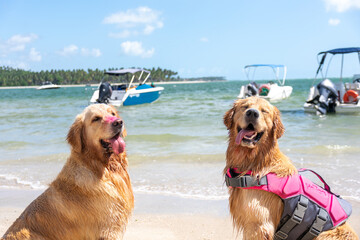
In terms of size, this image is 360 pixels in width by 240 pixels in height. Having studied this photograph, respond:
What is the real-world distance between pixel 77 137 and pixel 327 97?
16276 millimetres

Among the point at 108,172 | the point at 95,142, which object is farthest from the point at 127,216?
the point at 95,142

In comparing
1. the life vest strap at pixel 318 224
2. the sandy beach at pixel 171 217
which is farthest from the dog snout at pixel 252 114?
the sandy beach at pixel 171 217

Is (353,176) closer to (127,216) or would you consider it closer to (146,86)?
(127,216)

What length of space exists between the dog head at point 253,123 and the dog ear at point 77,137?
1351mm

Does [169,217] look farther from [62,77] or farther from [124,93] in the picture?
[62,77]

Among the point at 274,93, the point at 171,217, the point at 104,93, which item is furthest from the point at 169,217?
the point at 274,93

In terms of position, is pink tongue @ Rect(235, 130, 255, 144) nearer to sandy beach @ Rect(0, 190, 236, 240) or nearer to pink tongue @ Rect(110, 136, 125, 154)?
pink tongue @ Rect(110, 136, 125, 154)

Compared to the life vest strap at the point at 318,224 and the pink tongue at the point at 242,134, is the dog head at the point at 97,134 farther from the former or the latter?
the life vest strap at the point at 318,224

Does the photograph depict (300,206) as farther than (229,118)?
No

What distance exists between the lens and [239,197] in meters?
3.03

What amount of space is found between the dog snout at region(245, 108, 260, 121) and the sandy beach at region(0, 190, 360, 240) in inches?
77.1

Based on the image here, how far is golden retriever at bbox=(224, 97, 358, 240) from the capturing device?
288 centimetres

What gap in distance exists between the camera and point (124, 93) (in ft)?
93.1

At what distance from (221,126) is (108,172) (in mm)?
10918
